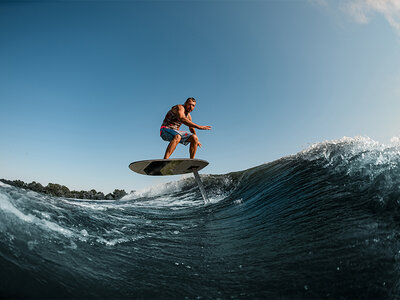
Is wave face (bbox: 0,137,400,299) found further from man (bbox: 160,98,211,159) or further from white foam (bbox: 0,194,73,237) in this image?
man (bbox: 160,98,211,159)

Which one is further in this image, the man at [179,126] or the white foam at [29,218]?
the man at [179,126]

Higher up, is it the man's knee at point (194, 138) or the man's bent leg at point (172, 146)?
the man's knee at point (194, 138)

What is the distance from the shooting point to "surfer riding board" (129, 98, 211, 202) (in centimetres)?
649

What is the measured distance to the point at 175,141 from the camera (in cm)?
659

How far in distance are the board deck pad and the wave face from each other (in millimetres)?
1446

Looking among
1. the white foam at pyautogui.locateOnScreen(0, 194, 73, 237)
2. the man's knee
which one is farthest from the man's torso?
the white foam at pyautogui.locateOnScreen(0, 194, 73, 237)

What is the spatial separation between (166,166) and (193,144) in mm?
1022

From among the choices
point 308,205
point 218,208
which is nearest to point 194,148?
point 218,208

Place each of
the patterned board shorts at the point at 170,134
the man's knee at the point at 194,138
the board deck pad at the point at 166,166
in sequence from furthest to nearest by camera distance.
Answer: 1. the man's knee at the point at 194,138
2. the patterned board shorts at the point at 170,134
3. the board deck pad at the point at 166,166

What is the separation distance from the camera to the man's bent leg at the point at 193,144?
276 inches

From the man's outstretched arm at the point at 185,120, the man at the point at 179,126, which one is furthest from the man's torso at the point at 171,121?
the man's outstretched arm at the point at 185,120

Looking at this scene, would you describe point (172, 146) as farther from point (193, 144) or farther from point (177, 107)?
point (177, 107)

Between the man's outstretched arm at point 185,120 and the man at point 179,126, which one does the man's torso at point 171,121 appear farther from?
the man's outstretched arm at point 185,120

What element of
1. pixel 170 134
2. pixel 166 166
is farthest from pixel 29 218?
pixel 170 134
